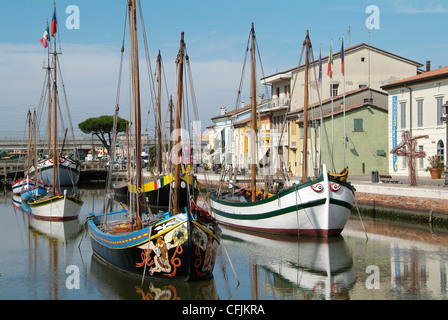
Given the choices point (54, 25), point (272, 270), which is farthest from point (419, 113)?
point (54, 25)

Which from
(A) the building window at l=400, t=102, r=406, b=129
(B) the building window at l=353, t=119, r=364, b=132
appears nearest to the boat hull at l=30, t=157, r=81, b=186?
(B) the building window at l=353, t=119, r=364, b=132

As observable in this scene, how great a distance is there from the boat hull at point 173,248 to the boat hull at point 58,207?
51.8ft

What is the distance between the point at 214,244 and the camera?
15.9m

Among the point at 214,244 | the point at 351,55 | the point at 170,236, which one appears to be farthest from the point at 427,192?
the point at 351,55

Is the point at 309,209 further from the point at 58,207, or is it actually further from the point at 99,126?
the point at 99,126

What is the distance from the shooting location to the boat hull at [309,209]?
22.3 metres

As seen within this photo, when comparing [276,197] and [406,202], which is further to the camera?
[406,202]

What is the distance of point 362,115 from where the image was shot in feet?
150

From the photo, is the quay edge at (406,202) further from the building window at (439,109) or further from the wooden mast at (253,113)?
the building window at (439,109)

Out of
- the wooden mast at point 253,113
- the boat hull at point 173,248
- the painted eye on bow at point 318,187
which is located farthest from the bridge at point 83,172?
the boat hull at point 173,248

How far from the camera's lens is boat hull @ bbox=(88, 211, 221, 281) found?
48.6ft

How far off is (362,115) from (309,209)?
25081 millimetres
